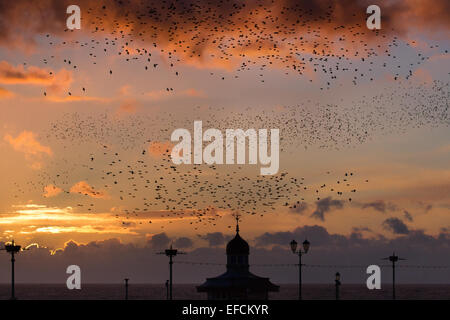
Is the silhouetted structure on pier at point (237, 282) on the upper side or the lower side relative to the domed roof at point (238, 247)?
lower

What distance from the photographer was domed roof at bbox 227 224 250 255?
102750 millimetres

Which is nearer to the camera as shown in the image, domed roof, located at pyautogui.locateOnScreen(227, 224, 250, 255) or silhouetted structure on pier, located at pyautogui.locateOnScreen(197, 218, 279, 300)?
silhouetted structure on pier, located at pyautogui.locateOnScreen(197, 218, 279, 300)

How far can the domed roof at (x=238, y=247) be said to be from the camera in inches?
4045

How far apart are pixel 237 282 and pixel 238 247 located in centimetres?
539

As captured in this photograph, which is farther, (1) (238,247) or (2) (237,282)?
(1) (238,247)

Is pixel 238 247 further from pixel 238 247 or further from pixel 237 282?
pixel 237 282

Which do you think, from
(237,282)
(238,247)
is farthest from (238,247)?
(237,282)

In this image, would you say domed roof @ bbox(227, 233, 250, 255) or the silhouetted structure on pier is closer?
the silhouetted structure on pier

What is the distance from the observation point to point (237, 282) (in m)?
99.2

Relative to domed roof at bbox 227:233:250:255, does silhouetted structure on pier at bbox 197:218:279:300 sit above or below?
below
